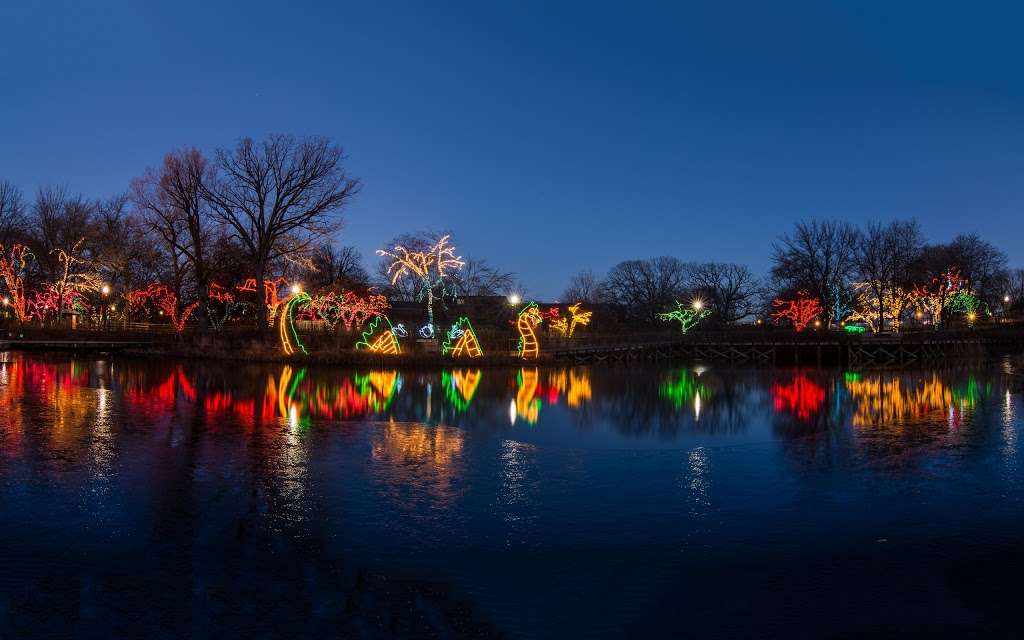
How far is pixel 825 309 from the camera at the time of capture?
79438 mm

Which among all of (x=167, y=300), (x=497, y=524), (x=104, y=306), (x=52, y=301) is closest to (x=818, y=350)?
(x=167, y=300)

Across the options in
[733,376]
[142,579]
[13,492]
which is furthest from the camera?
[733,376]

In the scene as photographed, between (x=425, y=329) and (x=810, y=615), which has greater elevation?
(x=425, y=329)

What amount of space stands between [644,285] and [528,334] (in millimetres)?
69391

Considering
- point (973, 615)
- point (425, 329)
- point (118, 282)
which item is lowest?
point (973, 615)

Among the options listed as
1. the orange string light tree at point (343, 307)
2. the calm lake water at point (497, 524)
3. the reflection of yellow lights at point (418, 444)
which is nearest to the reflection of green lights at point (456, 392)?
the calm lake water at point (497, 524)

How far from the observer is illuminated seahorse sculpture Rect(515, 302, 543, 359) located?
4822 cm

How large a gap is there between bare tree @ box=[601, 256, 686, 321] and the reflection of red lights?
244 ft

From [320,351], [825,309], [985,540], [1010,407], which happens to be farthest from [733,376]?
[825,309]

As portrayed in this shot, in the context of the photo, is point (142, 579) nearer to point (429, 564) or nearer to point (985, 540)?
point (429, 564)

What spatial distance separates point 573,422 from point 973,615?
1377 centimetres

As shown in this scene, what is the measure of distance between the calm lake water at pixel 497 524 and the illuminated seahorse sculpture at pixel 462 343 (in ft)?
77.2

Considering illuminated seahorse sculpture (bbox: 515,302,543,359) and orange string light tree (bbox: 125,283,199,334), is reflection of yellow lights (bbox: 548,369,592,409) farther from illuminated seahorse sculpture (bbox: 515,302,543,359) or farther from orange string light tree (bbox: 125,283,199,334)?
orange string light tree (bbox: 125,283,199,334)

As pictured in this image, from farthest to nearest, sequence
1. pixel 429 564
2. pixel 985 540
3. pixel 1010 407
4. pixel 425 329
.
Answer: pixel 425 329, pixel 1010 407, pixel 985 540, pixel 429 564
